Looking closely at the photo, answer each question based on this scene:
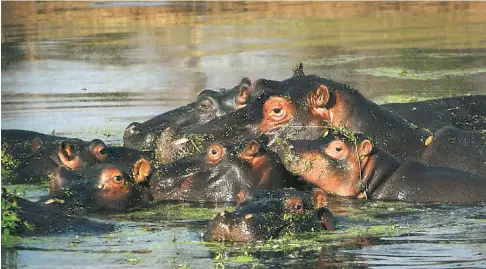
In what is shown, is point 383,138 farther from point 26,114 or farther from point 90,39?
point 90,39

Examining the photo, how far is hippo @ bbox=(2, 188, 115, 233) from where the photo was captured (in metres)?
6.85

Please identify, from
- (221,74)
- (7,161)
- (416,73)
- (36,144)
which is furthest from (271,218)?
(416,73)

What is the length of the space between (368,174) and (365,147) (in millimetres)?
231

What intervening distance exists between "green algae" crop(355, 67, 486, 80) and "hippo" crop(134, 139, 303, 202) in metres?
8.06

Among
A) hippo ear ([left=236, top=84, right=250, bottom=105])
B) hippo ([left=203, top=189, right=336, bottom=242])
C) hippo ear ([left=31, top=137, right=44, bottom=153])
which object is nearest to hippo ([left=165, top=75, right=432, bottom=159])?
hippo ear ([left=236, top=84, right=250, bottom=105])

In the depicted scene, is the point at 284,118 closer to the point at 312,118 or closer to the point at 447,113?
the point at 312,118

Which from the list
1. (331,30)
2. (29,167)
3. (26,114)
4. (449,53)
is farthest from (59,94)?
(331,30)

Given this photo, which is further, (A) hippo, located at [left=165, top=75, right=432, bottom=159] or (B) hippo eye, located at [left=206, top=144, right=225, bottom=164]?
(A) hippo, located at [left=165, top=75, right=432, bottom=159]

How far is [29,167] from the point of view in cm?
933

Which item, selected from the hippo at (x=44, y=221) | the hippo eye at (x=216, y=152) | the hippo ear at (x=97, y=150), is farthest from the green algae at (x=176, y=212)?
the hippo ear at (x=97, y=150)

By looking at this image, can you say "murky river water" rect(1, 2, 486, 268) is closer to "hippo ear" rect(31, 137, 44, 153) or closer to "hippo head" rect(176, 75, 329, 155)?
"hippo head" rect(176, 75, 329, 155)

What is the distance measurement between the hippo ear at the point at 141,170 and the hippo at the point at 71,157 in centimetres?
43

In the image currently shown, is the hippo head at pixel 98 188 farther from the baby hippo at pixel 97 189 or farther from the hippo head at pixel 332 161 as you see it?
the hippo head at pixel 332 161

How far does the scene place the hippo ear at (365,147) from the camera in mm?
8078
